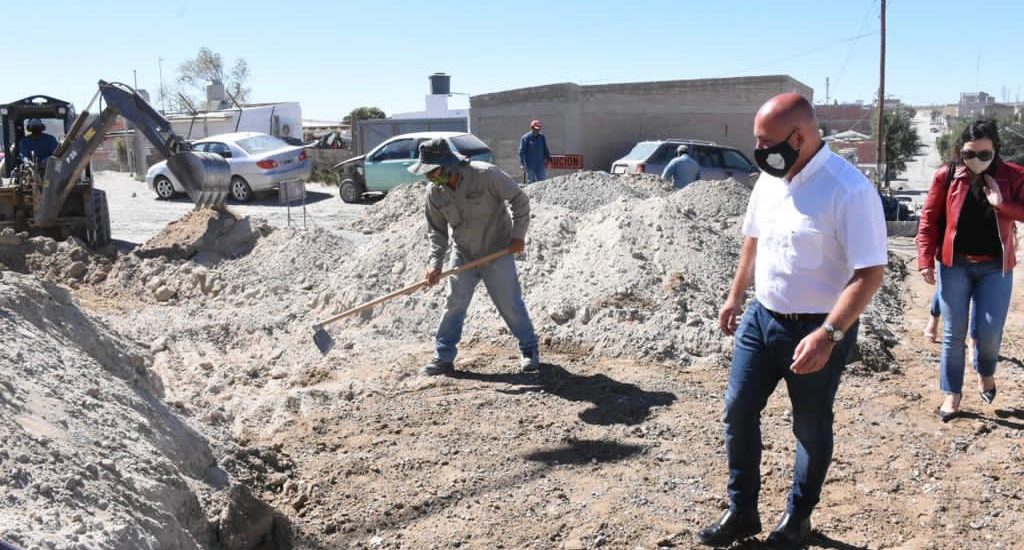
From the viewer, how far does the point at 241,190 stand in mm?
20422

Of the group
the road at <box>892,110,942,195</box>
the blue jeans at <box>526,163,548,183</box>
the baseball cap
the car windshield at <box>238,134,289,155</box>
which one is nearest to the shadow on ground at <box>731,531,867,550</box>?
the baseball cap

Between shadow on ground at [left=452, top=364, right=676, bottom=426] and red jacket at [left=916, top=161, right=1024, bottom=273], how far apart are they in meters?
1.77

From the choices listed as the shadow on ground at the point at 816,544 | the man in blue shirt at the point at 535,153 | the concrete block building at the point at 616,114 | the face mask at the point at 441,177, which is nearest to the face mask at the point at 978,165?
the shadow on ground at the point at 816,544

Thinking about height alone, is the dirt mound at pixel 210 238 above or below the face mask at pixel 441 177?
below

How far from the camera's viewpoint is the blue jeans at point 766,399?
3.72m

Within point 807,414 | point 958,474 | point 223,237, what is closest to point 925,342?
point 958,474

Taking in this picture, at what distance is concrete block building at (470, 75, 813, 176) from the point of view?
25.8 metres

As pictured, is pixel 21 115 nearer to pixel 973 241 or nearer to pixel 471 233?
pixel 471 233

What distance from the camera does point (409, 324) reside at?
825 centimetres

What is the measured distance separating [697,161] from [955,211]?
14.8 metres

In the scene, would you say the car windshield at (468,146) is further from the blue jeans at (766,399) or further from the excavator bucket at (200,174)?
the blue jeans at (766,399)

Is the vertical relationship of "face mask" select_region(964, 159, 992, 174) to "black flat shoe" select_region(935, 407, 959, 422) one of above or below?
above

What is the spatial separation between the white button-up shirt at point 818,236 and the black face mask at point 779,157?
0.06 meters

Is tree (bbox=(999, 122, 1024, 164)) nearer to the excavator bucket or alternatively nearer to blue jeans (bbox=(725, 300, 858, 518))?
the excavator bucket
